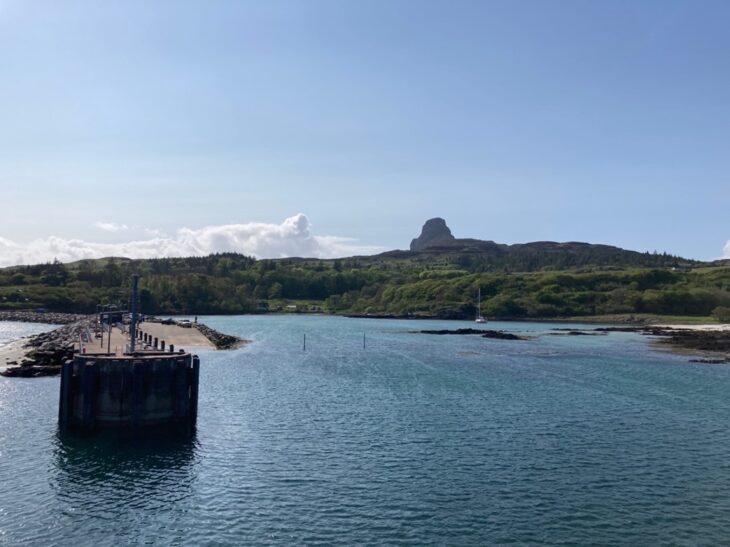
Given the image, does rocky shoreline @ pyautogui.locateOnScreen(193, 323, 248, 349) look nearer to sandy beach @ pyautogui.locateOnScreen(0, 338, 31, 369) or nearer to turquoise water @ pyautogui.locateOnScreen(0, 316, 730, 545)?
sandy beach @ pyautogui.locateOnScreen(0, 338, 31, 369)

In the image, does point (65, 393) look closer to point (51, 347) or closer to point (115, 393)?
point (115, 393)

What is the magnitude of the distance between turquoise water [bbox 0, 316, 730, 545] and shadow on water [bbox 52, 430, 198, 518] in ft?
0.52

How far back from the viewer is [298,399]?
58.2 m

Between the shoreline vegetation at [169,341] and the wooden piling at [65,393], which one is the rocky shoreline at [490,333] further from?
the wooden piling at [65,393]

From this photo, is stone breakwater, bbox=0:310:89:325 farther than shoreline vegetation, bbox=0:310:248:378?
Yes

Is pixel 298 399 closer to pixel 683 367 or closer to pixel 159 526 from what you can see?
pixel 159 526

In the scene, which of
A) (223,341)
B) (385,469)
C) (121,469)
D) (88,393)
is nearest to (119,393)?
(88,393)

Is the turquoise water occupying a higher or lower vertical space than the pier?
lower

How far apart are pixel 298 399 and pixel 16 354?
49.4 meters

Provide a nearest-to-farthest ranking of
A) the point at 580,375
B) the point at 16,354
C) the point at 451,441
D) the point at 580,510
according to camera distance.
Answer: the point at 580,510
the point at 451,441
the point at 580,375
the point at 16,354

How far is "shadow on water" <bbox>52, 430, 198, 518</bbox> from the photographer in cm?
3038

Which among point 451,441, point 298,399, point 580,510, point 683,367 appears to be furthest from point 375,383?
point 683,367

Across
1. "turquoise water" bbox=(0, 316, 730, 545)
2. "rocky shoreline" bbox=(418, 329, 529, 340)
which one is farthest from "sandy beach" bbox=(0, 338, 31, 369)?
"rocky shoreline" bbox=(418, 329, 529, 340)

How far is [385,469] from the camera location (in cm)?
3594
